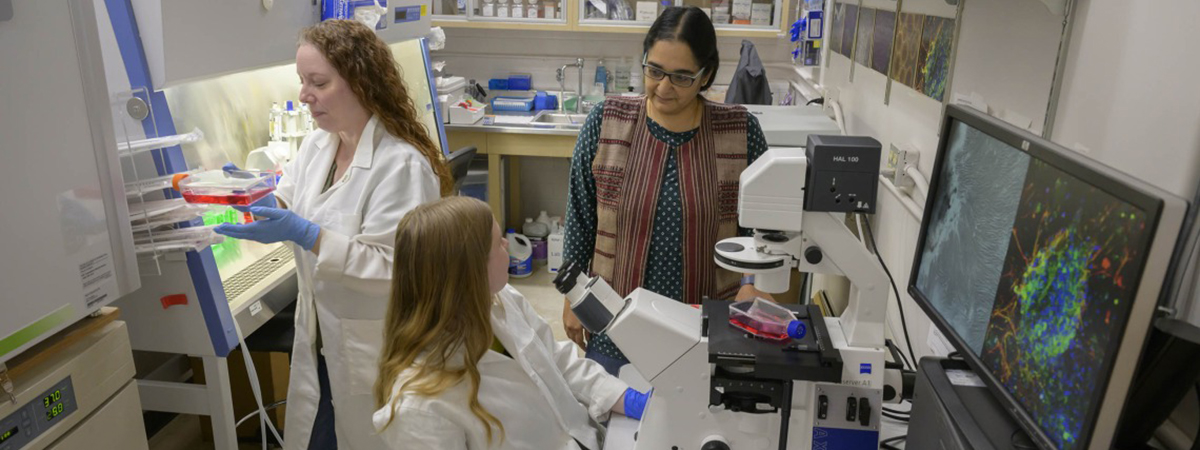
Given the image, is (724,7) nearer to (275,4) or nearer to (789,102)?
(789,102)

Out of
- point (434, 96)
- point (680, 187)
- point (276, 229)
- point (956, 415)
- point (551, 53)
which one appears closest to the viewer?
point (956, 415)

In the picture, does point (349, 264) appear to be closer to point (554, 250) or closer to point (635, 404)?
point (635, 404)

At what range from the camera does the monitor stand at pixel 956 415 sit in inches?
32.7

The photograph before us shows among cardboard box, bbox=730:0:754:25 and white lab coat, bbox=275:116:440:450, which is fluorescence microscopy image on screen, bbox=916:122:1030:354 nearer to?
white lab coat, bbox=275:116:440:450

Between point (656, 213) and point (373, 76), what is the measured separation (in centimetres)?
74

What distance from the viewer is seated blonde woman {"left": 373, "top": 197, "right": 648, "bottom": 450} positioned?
1202 millimetres

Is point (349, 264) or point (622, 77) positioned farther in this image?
point (622, 77)

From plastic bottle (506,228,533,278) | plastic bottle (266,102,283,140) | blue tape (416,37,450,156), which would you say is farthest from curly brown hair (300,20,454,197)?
plastic bottle (506,228,533,278)

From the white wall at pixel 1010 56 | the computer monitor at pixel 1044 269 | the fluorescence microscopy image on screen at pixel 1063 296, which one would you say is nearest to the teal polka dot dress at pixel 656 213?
the white wall at pixel 1010 56

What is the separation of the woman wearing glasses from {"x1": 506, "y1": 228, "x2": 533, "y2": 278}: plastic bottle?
232 cm

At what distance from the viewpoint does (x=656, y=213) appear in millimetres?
1667

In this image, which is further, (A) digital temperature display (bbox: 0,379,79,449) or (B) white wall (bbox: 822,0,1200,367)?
(A) digital temperature display (bbox: 0,379,79,449)

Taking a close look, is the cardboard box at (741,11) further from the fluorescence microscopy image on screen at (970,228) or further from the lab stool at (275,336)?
the fluorescence microscopy image on screen at (970,228)

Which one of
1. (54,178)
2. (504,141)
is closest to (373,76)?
(54,178)
